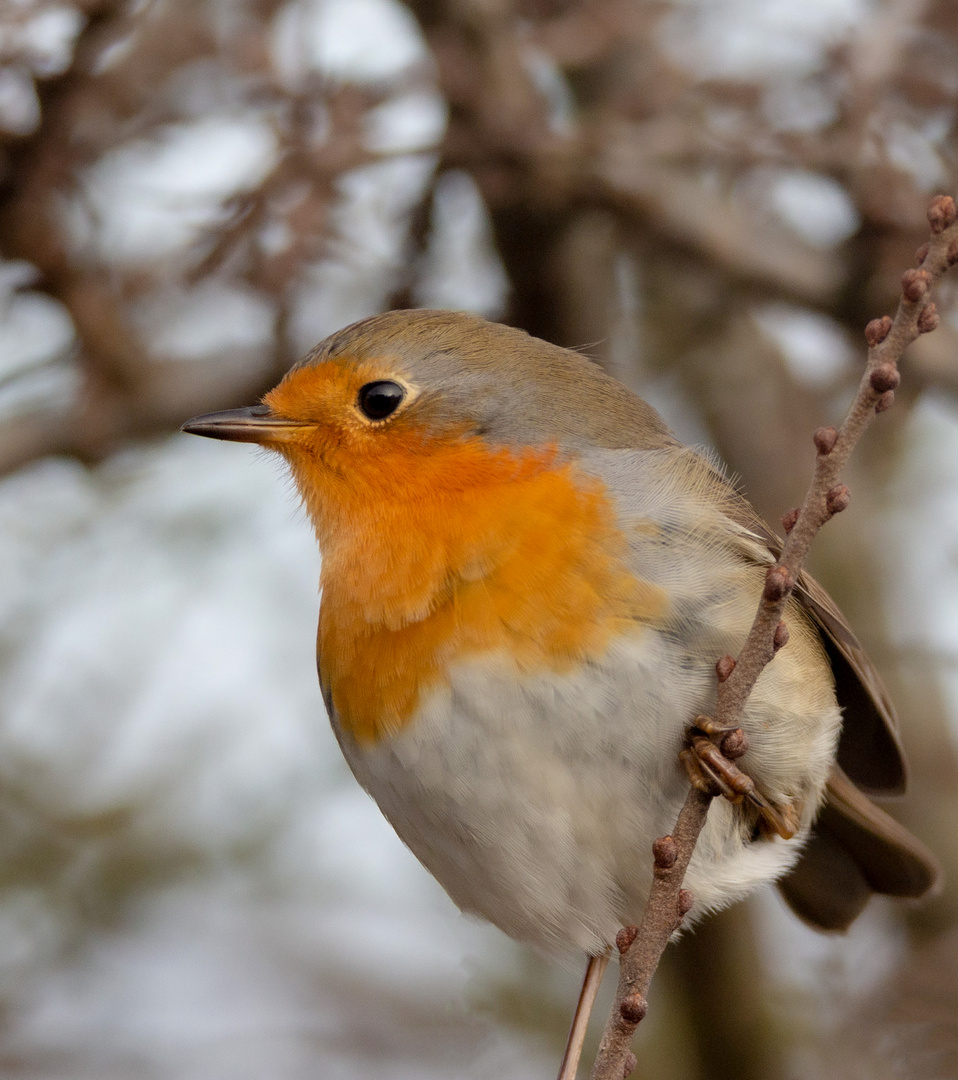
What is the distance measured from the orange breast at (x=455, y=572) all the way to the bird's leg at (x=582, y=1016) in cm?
101

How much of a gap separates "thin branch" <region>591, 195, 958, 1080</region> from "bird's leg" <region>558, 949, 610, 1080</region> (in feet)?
3.08

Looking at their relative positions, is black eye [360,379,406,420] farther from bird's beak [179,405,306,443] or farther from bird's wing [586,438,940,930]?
bird's wing [586,438,940,930]

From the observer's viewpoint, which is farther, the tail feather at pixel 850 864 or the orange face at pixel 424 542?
the tail feather at pixel 850 864

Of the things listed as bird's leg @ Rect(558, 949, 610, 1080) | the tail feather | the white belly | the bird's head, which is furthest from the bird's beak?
the tail feather

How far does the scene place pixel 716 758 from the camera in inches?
104

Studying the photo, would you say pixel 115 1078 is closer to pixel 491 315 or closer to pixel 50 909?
pixel 50 909

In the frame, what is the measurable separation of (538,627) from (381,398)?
2.54 ft

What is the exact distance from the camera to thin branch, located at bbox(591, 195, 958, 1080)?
1925 mm

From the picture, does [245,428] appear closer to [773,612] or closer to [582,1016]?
[773,612]

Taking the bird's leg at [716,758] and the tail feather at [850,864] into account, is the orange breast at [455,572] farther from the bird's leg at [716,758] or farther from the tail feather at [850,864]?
the tail feather at [850,864]

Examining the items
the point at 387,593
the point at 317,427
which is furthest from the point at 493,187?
the point at 387,593

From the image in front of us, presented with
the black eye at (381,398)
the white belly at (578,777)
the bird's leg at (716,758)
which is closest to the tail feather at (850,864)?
the white belly at (578,777)

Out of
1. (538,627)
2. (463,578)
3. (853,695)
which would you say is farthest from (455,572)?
(853,695)

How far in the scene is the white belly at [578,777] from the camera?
2.80m
